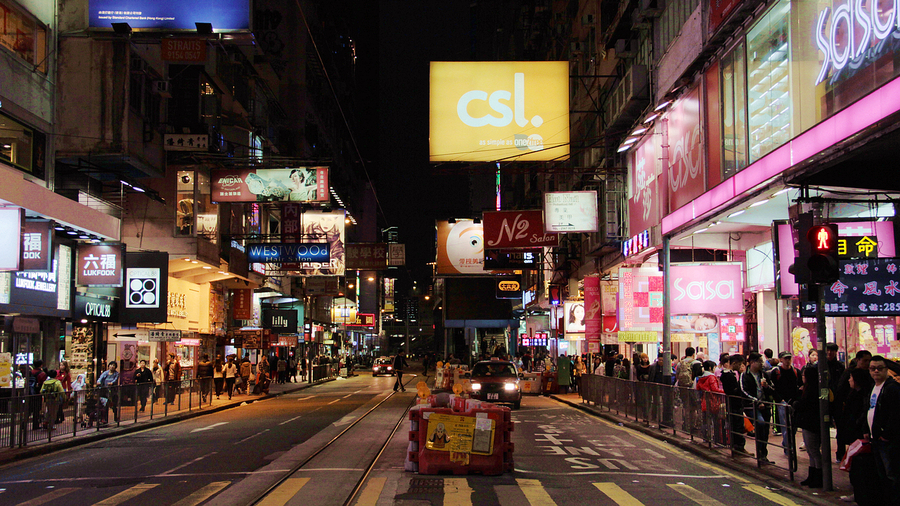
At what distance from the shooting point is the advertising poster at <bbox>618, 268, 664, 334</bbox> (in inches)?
949

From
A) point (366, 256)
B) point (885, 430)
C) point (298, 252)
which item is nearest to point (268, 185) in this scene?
point (298, 252)

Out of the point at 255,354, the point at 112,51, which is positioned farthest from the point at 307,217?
the point at 112,51

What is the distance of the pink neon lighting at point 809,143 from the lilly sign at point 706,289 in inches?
119

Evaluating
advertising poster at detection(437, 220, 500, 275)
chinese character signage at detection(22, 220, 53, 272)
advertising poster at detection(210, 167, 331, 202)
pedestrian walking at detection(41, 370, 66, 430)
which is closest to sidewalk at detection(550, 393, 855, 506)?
pedestrian walking at detection(41, 370, 66, 430)

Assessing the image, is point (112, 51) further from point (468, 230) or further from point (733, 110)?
point (468, 230)

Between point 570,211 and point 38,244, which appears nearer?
point 38,244

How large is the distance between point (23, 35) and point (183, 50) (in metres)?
4.17

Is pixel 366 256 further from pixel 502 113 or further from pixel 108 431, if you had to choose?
pixel 108 431

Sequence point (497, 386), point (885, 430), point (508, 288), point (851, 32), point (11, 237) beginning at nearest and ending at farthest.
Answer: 1. point (885, 430)
2. point (851, 32)
3. point (11, 237)
4. point (497, 386)
5. point (508, 288)

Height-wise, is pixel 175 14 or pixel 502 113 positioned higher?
pixel 175 14

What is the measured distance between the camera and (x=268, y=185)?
98.5 ft

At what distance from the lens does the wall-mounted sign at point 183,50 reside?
74.4 ft

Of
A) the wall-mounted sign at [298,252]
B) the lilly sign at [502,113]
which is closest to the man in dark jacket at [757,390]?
the lilly sign at [502,113]

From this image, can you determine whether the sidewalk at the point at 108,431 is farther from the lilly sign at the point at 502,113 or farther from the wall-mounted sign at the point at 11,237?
the lilly sign at the point at 502,113
